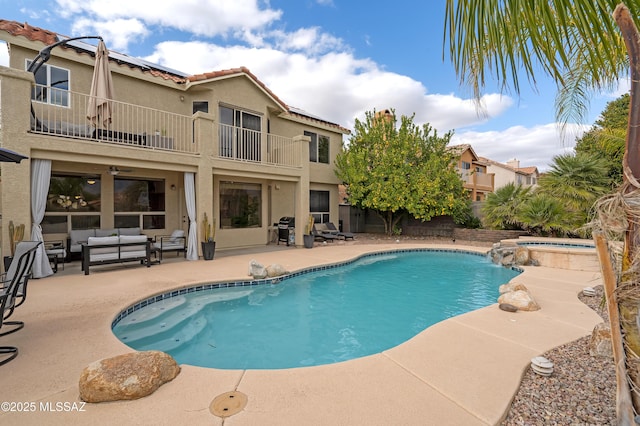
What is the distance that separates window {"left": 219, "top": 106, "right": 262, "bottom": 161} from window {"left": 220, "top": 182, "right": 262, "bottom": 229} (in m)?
1.53

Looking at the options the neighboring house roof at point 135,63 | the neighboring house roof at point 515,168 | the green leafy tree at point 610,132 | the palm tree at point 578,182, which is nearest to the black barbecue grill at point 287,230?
the neighboring house roof at point 135,63

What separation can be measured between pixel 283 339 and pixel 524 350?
138 inches

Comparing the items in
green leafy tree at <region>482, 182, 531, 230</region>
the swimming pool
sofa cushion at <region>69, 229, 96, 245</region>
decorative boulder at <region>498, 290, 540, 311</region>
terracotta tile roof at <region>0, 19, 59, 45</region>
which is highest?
terracotta tile roof at <region>0, 19, 59, 45</region>

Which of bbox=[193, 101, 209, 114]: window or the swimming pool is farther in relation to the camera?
bbox=[193, 101, 209, 114]: window

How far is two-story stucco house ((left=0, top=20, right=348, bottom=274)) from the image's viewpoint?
7375 mm

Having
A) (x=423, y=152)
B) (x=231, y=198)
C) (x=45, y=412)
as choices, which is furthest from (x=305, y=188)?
(x=45, y=412)

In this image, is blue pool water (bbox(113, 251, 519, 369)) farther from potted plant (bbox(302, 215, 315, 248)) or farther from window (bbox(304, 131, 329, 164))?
window (bbox(304, 131, 329, 164))

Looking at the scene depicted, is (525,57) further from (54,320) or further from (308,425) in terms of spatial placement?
(54,320)

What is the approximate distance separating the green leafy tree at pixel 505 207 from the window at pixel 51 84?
18.0 meters

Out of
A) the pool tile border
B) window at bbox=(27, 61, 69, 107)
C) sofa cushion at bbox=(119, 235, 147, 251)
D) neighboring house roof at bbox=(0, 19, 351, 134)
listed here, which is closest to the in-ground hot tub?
the pool tile border

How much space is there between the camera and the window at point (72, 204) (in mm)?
9422

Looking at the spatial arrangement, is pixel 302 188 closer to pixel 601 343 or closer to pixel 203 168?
pixel 203 168

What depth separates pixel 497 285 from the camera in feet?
27.9

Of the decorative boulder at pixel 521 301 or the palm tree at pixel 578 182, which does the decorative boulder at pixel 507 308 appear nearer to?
the decorative boulder at pixel 521 301
